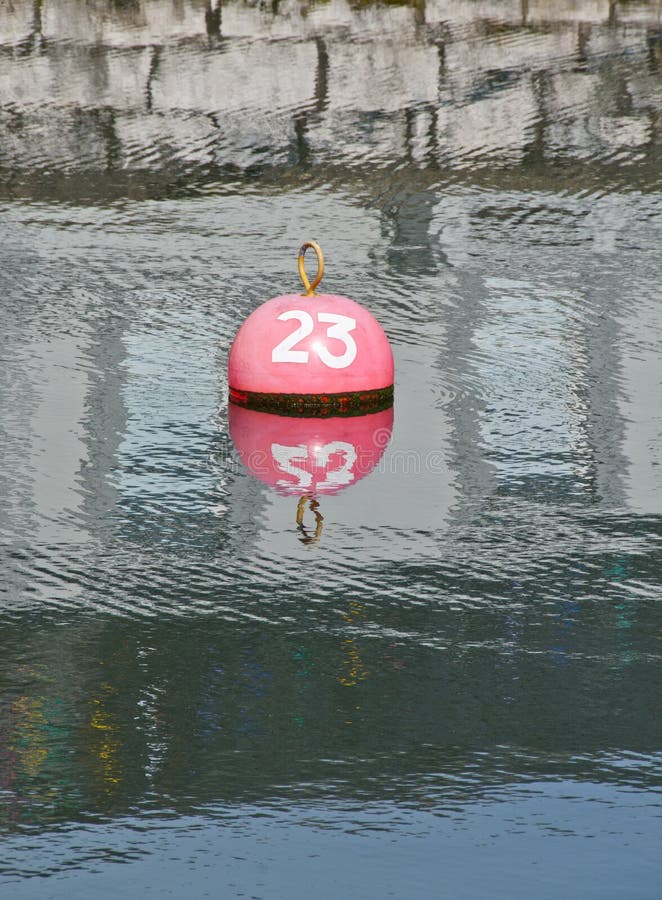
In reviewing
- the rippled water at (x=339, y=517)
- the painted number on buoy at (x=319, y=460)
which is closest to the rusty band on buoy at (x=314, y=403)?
the rippled water at (x=339, y=517)

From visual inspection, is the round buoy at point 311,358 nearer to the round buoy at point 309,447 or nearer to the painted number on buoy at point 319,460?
the round buoy at point 309,447

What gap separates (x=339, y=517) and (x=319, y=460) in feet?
2.87

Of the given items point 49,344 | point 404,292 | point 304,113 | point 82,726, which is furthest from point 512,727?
point 304,113

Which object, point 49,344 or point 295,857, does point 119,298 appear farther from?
point 295,857

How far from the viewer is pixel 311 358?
8.45 metres

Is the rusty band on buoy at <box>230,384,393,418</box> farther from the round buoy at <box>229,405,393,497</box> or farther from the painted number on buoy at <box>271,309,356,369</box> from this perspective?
the painted number on buoy at <box>271,309,356,369</box>

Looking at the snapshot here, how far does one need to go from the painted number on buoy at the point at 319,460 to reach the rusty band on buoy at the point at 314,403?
1.75ft

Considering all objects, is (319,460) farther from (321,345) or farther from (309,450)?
(321,345)

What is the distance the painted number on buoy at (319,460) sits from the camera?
7.44m

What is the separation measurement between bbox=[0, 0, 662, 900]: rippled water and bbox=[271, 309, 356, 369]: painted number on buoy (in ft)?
1.52

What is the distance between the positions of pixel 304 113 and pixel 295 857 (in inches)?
476

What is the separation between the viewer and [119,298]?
34.7 ft

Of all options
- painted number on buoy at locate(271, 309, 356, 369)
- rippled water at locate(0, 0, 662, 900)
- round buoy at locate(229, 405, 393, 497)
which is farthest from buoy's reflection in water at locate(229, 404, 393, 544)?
painted number on buoy at locate(271, 309, 356, 369)

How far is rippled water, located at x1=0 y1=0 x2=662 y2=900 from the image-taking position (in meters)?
4.36
